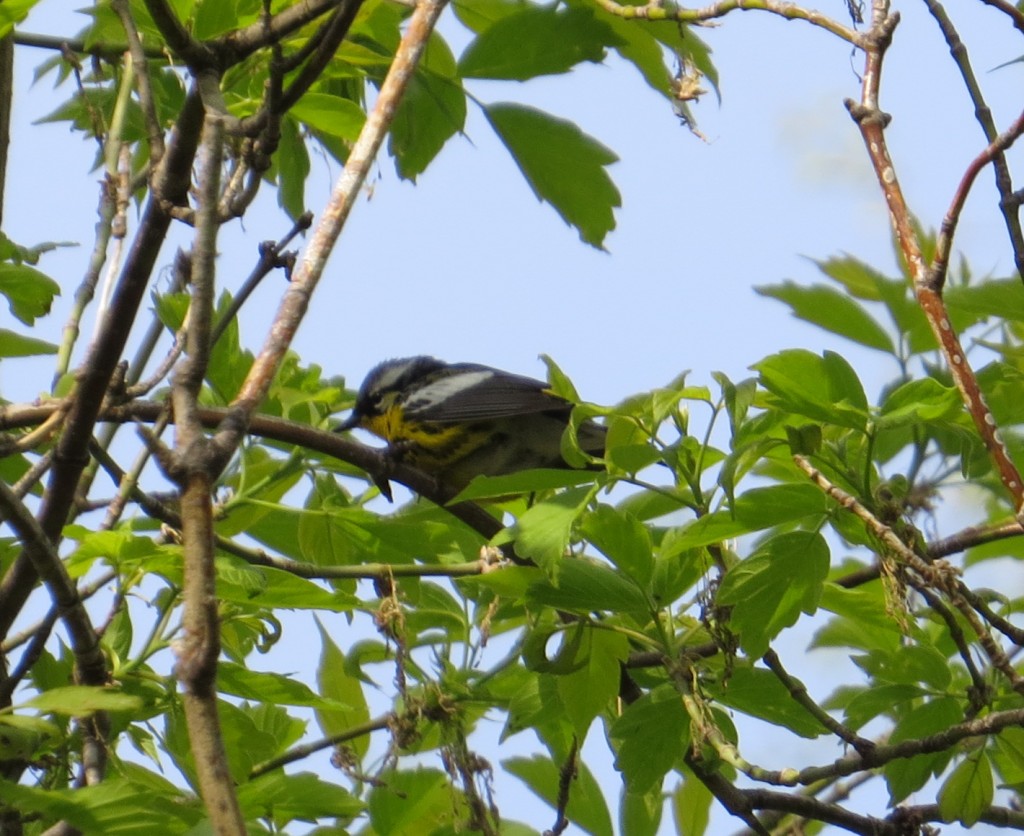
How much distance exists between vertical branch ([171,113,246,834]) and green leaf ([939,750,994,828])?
139 cm

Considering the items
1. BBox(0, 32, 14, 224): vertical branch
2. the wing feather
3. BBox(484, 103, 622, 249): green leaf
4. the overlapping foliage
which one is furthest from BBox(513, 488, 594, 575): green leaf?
the wing feather

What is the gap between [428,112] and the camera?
274cm

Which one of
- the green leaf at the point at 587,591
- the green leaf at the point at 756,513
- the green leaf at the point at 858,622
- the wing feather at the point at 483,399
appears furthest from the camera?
the wing feather at the point at 483,399

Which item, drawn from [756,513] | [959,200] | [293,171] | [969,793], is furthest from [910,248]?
[293,171]

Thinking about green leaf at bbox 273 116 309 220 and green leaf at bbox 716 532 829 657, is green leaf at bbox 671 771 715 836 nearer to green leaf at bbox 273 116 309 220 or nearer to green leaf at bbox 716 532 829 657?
green leaf at bbox 716 532 829 657

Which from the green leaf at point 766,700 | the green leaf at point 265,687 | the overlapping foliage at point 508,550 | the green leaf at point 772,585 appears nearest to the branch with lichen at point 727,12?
the overlapping foliage at point 508,550

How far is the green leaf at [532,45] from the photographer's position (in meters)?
2.55

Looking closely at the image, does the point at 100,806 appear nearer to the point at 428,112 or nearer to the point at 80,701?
the point at 80,701

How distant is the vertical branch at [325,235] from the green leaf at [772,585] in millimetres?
726

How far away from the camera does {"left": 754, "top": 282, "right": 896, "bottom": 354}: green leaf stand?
2.16m

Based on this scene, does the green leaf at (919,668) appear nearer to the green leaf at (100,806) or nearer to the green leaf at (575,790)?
the green leaf at (575,790)

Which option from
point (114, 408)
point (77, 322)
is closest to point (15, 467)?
point (77, 322)

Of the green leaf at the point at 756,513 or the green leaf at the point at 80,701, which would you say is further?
the green leaf at the point at 756,513

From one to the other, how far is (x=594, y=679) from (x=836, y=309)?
70 centimetres
